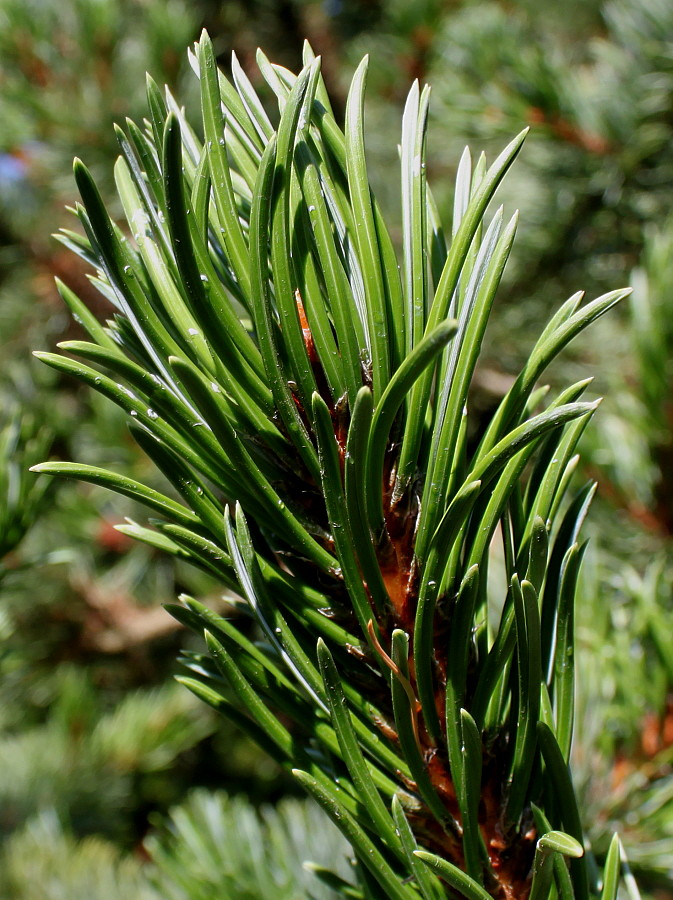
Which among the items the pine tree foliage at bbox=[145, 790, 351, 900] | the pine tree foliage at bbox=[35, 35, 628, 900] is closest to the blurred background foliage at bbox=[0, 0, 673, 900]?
the pine tree foliage at bbox=[145, 790, 351, 900]

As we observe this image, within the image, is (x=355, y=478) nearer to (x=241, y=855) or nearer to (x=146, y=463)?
(x=241, y=855)

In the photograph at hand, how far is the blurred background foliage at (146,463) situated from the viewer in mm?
437

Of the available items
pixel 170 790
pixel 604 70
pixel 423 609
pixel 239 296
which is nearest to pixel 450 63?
pixel 604 70

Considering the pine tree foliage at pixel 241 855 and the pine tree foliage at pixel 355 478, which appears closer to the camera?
the pine tree foliage at pixel 355 478

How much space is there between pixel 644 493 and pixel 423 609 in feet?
1.42

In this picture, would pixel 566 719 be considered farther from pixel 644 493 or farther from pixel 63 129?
pixel 63 129

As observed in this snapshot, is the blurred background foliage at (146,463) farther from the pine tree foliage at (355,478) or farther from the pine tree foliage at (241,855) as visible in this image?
the pine tree foliage at (355,478)

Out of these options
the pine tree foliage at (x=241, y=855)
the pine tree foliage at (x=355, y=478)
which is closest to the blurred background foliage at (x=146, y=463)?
the pine tree foliage at (x=241, y=855)

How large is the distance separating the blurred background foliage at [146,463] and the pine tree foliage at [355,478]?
178 millimetres

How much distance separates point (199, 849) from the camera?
463mm

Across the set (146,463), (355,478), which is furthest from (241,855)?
(146,463)

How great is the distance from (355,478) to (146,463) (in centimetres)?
80

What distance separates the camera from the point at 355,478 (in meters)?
0.22

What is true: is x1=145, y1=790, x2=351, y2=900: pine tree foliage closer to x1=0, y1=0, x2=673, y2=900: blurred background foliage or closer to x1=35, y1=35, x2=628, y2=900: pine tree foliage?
x1=0, y1=0, x2=673, y2=900: blurred background foliage
